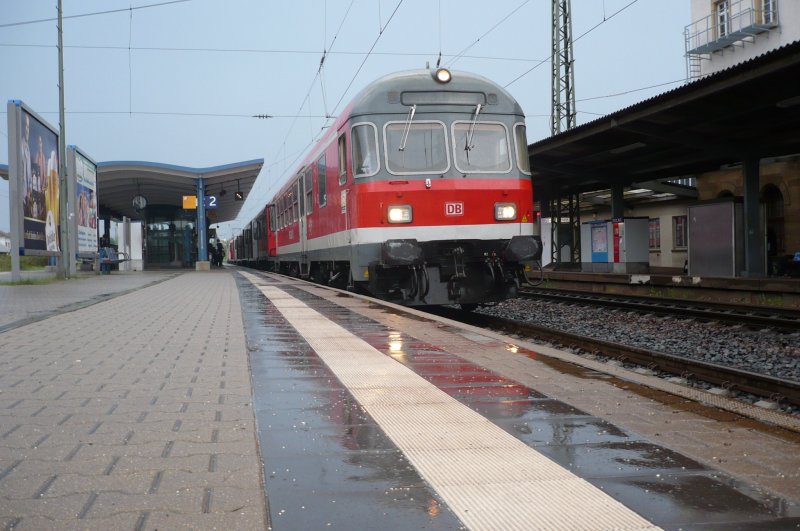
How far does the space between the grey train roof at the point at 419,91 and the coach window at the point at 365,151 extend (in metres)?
0.26

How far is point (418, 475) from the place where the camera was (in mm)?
3062

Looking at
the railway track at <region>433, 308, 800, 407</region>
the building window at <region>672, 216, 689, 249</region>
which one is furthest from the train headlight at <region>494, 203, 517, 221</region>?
the building window at <region>672, 216, 689, 249</region>

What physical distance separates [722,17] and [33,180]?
92.3 ft

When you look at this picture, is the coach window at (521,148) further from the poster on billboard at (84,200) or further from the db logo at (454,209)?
the poster on billboard at (84,200)

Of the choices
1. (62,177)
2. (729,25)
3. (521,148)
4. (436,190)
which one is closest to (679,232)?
(729,25)

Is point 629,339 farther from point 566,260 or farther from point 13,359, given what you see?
point 566,260

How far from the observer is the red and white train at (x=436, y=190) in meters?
10.7

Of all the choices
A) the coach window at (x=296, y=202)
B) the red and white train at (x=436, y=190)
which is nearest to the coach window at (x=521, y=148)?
the red and white train at (x=436, y=190)

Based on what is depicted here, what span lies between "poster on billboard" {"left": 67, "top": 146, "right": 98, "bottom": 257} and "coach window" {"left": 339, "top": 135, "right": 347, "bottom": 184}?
15.2 m

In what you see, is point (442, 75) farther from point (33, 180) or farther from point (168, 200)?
point (168, 200)

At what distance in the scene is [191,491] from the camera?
282 centimetres

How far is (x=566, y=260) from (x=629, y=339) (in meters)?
19.7

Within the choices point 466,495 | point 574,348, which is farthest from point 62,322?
point 466,495

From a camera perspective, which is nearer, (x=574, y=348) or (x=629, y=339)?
(x=574, y=348)
